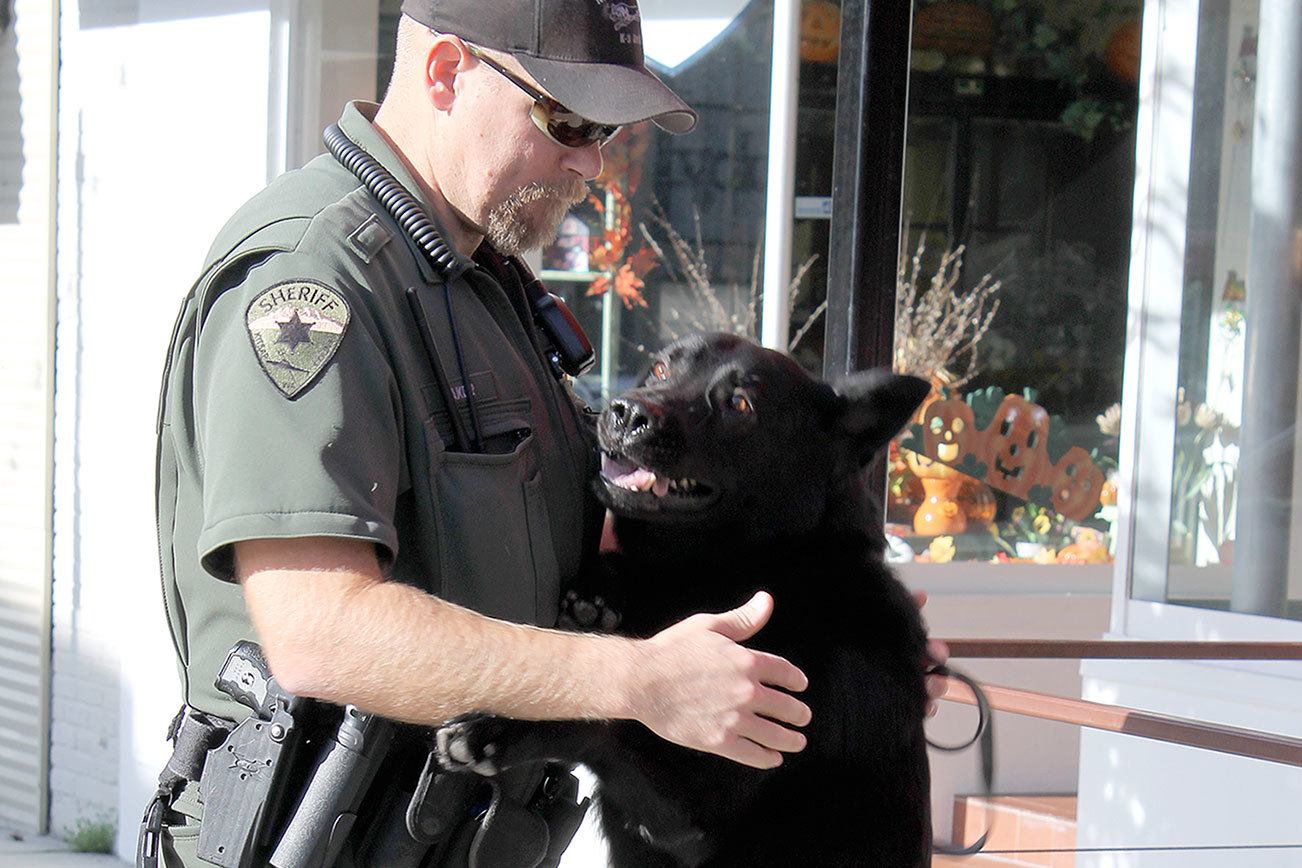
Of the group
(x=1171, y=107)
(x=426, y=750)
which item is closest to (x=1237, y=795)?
(x=1171, y=107)

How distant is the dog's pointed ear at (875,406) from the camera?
216 centimetres

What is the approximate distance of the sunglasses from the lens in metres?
1.72

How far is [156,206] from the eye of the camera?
4.59m

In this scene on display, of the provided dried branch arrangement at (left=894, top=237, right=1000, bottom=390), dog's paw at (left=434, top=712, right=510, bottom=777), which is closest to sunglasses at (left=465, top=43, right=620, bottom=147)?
dog's paw at (left=434, top=712, right=510, bottom=777)

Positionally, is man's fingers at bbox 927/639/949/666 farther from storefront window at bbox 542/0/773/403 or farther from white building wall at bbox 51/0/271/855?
storefront window at bbox 542/0/773/403

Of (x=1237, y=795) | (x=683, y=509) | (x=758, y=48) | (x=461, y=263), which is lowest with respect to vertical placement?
(x=1237, y=795)

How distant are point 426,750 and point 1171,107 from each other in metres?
3.23

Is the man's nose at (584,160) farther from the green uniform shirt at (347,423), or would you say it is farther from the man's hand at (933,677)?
the man's hand at (933,677)

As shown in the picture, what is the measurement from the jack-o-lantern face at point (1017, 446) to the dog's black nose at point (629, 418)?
3.97 m

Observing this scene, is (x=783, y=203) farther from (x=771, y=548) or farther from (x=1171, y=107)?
(x=771, y=548)

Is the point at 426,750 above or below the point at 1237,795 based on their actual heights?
above

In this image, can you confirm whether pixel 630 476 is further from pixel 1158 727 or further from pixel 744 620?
pixel 1158 727

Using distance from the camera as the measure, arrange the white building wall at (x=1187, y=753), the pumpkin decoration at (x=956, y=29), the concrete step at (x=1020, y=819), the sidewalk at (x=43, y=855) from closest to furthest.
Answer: the white building wall at (x=1187, y=753)
the concrete step at (x=1020, y=819)
the sidewalk at (x=43, y=855)
the pumpkin decoration at (x=956, y=29)

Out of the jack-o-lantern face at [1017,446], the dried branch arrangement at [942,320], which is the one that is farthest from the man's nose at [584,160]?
the jack-o-lantern face at [1017,446]
